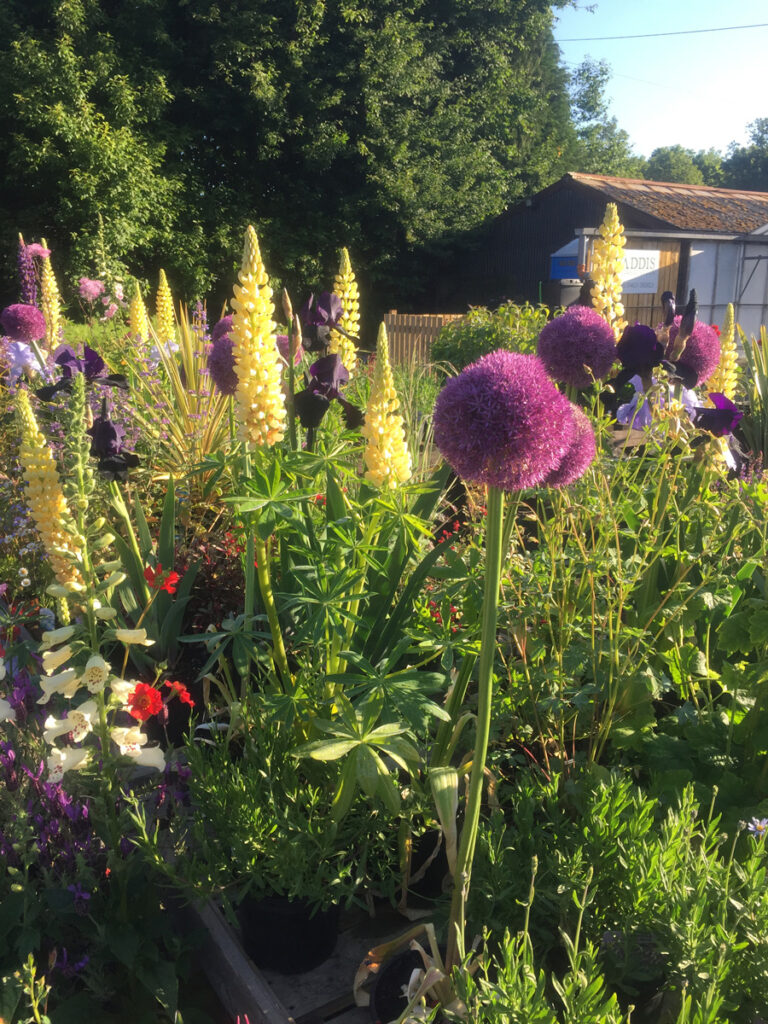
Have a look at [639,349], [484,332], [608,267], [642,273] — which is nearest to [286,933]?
[639,349]

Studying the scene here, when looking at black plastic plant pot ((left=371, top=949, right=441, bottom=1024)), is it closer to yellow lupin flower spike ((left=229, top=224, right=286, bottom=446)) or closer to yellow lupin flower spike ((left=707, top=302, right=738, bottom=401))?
yellow lupin flower spike ((left=229, top=224, right=286, bottom=446))

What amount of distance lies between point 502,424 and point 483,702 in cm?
47

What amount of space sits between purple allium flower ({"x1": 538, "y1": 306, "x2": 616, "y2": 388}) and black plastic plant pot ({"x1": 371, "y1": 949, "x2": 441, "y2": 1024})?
139 centimetres

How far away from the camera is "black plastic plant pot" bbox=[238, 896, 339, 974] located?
1.71 meters

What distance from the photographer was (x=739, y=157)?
5791 centimetres

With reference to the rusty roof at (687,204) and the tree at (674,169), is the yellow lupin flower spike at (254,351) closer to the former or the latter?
the rusty roof at (687,204)

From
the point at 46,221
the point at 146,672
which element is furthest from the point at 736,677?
the point at 46,221

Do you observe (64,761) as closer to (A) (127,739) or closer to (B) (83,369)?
(A) (127,739)

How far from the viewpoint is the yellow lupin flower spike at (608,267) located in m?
2.79

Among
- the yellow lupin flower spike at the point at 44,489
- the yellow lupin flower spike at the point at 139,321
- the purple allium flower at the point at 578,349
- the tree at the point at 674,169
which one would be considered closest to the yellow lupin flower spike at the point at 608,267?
the purple allium flower at the point at 578,349

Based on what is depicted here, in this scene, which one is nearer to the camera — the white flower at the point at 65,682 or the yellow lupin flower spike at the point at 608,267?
the white flower at the point at 65,682

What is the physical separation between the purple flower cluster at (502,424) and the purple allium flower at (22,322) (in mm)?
2950

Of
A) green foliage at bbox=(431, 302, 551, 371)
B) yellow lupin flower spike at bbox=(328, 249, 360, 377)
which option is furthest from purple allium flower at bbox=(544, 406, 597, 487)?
green foliage at bbox=(431, 302, 551, 371)

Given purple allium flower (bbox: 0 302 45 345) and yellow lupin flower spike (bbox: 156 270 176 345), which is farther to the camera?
yellow lupin flower spike (bbox: 156 270 176 345)
